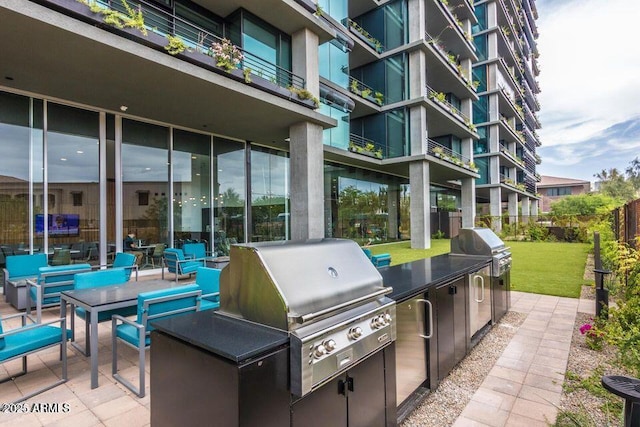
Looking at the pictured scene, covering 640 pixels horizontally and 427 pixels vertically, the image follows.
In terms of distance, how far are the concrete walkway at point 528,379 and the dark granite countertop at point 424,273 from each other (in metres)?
1.11

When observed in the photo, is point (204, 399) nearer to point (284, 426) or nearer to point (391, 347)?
point (284, 426)

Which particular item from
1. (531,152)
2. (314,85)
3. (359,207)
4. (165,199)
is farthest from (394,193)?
(531,152)

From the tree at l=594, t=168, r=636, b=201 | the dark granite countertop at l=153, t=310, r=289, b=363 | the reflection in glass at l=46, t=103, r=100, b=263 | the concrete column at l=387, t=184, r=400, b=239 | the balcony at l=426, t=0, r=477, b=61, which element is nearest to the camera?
the dark granite countertop at l=153, t=310, r=289, b=363

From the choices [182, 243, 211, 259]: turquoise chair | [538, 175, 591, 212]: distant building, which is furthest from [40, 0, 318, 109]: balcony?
[538, 175, 591, 212]: distant building

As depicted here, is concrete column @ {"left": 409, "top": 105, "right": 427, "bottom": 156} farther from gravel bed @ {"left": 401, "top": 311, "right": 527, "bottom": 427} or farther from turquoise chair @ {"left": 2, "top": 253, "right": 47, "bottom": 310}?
turquoise chair @ {"left": 2, "top": 253, "right": 47, "bottom": 310}

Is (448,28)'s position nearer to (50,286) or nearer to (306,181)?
(306,181)

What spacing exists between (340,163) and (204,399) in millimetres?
14963

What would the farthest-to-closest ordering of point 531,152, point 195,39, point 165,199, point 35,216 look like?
point 531,152 → point 165,199 → point 195,39 → point 35,216

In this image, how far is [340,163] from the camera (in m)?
16.0

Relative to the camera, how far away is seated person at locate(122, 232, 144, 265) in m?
9.04

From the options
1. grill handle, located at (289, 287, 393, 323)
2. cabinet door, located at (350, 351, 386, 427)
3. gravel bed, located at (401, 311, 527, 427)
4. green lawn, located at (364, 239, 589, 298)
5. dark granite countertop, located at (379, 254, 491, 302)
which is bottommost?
gravel bed, located at (401, 311, 527, 427)

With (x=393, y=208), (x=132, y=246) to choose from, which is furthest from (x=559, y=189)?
(x=132, y=246)

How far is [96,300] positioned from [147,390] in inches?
42.0

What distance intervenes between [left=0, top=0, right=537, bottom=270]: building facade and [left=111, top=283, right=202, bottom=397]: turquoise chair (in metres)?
5.21
